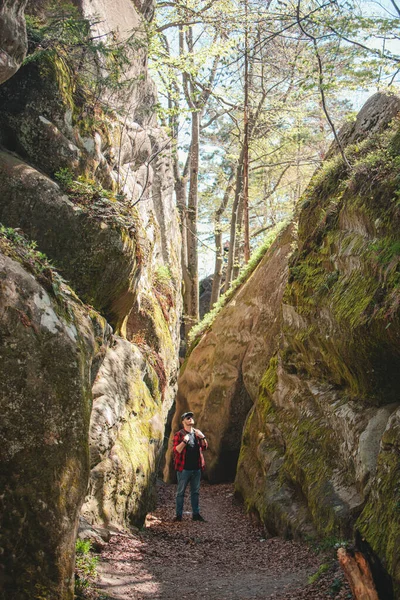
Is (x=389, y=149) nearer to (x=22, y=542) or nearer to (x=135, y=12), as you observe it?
(x=22, y=542)

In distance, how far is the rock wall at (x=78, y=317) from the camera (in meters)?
4.46

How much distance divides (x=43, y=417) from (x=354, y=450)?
4.03 meters

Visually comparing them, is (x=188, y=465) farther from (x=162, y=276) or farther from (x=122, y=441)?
(x=162, y=276)

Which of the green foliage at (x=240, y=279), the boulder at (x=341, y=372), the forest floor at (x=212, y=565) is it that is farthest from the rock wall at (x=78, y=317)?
the boulder at (x=341, y=372)

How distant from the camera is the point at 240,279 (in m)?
16.4

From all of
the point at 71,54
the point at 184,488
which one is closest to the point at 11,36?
the point at 71,54

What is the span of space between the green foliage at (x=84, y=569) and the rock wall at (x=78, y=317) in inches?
22.9

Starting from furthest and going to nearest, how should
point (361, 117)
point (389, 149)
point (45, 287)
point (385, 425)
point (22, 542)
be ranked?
point (361, 117) < point (389, 149) < point (385, 425) < point (45, 287) < point (22, 542)

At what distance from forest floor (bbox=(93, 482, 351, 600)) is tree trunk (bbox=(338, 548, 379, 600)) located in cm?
33

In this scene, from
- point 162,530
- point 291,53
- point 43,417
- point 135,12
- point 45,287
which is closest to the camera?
point 43,417

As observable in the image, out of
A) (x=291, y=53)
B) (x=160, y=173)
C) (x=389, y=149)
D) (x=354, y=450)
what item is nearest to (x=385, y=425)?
(x=354, y=450)

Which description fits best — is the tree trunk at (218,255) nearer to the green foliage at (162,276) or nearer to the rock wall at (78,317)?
the green foliage at (162,276)

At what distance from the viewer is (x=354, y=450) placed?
268 inches

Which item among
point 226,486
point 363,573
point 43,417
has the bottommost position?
point 226,486
